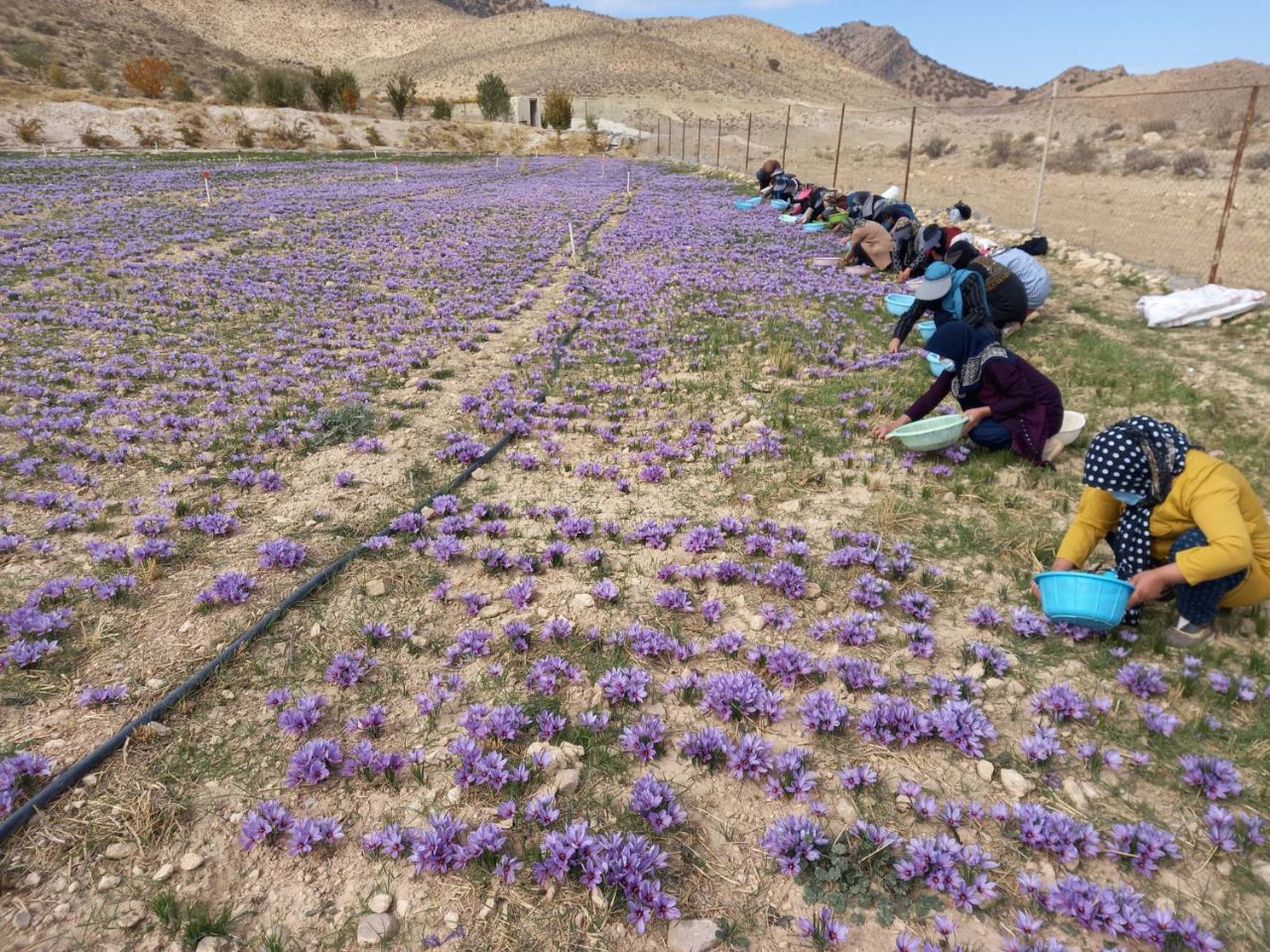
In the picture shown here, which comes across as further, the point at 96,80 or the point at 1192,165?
the point at 96,80

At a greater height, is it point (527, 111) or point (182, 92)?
point (527, 111)

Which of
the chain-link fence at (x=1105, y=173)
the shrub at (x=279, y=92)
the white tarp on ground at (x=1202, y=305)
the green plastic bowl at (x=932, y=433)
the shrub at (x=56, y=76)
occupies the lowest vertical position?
the green plastic bowl at (x=932, y=433)

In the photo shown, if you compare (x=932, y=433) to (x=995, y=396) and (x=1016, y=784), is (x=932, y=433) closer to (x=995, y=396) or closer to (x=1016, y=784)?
(x=995, y=396)

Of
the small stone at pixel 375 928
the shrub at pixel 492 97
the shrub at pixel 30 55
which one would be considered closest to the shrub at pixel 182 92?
the shrub at pixel 30 55

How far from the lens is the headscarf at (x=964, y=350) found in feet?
23.2

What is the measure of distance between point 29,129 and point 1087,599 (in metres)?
62.8

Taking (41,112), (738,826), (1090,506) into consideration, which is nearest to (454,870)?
(738,826)

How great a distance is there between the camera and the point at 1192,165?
31984 millimetres

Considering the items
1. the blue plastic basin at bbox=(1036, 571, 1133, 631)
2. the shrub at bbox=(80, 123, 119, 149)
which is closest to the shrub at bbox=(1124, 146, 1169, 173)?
the blue plastic basin at bbox=(1036, 571, 1133, 631)

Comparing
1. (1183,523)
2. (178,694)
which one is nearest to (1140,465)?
(1183,523)

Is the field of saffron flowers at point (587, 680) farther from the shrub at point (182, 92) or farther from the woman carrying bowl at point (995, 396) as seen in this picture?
the shrub at point (182, 92)

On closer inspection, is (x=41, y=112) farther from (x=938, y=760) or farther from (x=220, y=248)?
(x=938, y=760)

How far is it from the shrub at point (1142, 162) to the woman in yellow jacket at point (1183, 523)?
39.2 m

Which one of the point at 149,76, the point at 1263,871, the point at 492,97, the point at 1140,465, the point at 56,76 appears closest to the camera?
the point at 1263,871
